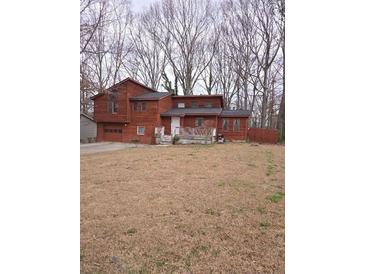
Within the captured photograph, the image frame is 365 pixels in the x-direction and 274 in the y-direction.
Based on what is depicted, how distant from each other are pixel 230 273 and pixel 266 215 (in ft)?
1.33

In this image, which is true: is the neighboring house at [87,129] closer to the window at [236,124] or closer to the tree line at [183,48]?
the tree line at [183,48]

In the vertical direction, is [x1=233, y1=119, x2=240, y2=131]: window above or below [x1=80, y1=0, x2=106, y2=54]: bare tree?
below

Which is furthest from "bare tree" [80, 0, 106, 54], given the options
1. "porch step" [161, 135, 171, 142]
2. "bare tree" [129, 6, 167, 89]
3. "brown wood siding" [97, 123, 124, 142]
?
"porch step" [161, 135, 171, 142]

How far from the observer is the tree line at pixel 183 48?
107 centimetres

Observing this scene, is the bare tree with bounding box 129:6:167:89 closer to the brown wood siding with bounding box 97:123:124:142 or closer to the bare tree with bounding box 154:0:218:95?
the bare tree with bounding box 154:0:218:95

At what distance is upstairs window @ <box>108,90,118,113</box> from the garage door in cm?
11

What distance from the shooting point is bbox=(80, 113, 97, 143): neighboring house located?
117 cm

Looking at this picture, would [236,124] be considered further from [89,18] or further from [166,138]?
[166,138]

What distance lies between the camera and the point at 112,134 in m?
1.45

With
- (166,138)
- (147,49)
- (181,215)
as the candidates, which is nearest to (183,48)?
(147,49)
